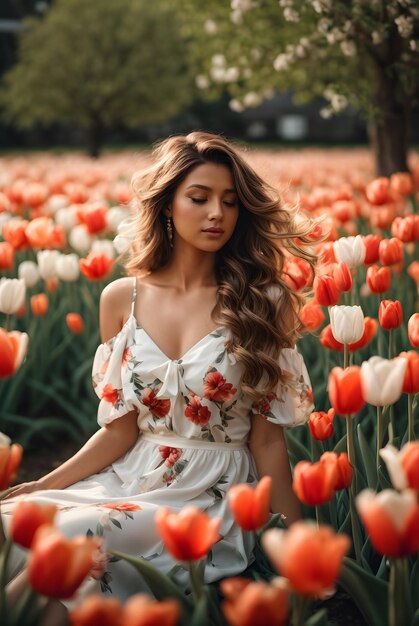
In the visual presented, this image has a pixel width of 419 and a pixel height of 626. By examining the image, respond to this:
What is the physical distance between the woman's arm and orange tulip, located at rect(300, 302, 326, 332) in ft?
1.41

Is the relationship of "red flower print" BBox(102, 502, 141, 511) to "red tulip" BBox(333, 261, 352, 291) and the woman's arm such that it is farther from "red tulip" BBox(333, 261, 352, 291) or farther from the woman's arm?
"red tulip" BBox(333, 261, 352, 291)

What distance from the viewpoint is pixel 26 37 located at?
82.2 ft

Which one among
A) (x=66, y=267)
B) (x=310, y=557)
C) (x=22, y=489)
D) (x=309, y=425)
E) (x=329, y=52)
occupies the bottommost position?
(x=22, y=489)

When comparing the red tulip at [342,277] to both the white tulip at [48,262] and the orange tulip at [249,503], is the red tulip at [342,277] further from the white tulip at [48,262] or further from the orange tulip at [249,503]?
the white tulip at [48,262]

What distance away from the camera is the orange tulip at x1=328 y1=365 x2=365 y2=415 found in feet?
6.43

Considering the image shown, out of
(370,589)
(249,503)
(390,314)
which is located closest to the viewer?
(249,503)

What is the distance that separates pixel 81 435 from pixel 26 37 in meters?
22.8

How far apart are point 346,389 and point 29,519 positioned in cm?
75

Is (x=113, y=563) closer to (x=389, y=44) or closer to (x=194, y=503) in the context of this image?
(x=194, y=503)

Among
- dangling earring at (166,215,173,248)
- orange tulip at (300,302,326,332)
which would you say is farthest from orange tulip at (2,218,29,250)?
orange tulip at (300,302,326,332)

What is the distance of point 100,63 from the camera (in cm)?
2400

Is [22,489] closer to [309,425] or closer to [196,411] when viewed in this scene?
[196,411]

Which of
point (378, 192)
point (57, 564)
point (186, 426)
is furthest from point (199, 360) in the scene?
point (378, 192)

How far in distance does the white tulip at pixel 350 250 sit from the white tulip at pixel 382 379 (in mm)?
1118
